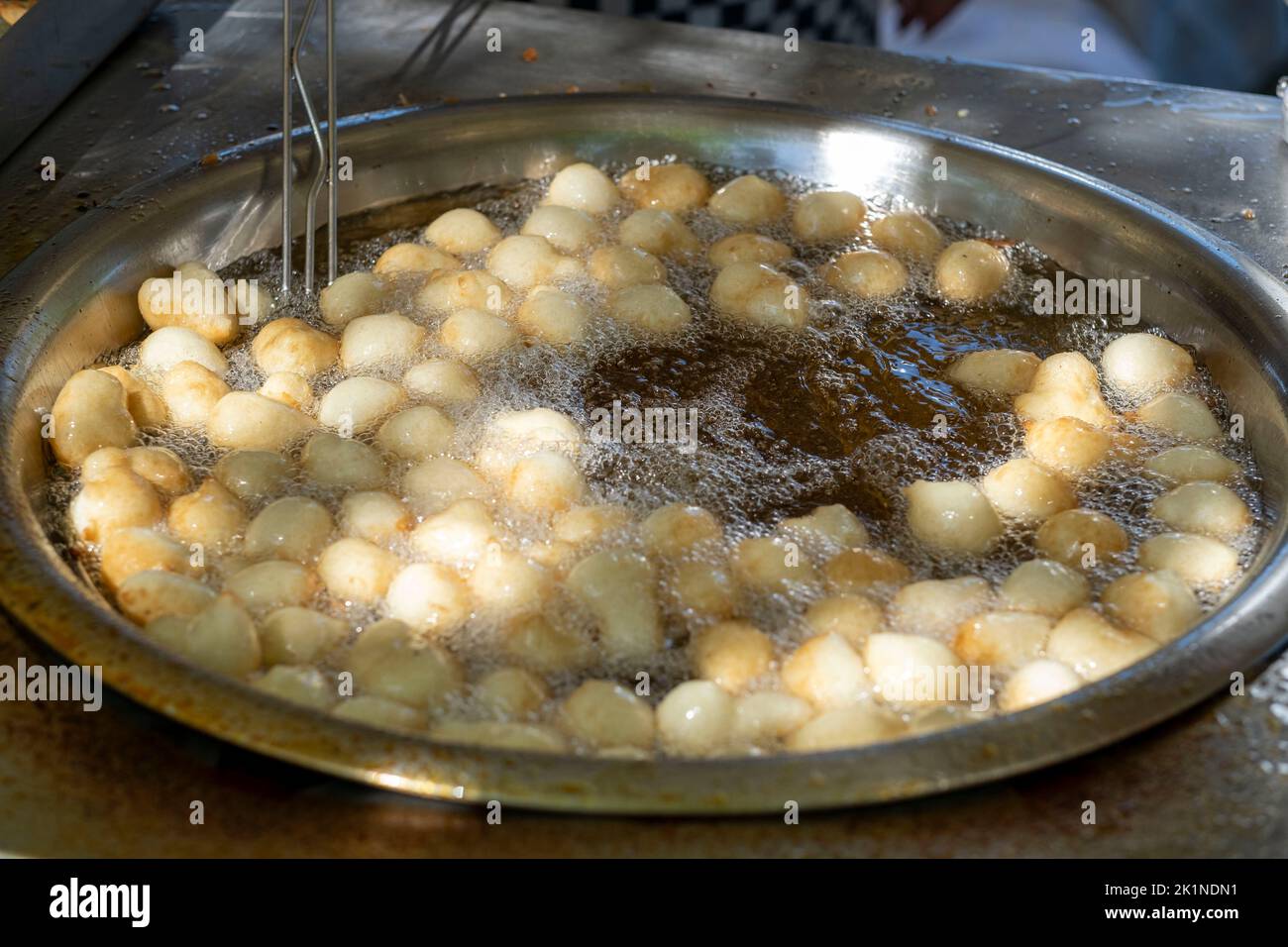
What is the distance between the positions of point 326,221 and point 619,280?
451 millimetres

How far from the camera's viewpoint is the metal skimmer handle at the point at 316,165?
149 cm

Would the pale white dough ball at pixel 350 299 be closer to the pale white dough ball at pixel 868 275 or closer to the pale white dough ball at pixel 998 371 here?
the pale white dough ball at pixel 868 275

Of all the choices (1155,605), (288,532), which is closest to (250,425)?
(288,532)

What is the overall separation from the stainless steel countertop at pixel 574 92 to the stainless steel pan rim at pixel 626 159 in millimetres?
30

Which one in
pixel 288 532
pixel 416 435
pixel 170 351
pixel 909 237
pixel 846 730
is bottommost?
pixel 846 730

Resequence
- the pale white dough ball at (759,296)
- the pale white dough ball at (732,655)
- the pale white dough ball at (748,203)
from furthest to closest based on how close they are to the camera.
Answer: the pale white dough ball at (748,203) < the pale white dough ball at (759,296) < the pale white dough ball at (732,655)

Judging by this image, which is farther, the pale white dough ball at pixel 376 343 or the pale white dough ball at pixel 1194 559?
the pale white dough ball at pixel 376 343

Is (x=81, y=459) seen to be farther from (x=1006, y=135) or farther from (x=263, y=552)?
(x=1006, y=135)

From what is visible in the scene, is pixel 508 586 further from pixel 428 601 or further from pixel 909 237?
pixel 909 237

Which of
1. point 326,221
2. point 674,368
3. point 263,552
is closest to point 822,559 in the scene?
point 674,368

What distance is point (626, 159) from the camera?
2021mm

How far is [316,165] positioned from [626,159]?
0.49 metres

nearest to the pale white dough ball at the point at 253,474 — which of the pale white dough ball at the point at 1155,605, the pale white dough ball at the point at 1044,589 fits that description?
the pale white dough ball at the point at 1044,589
